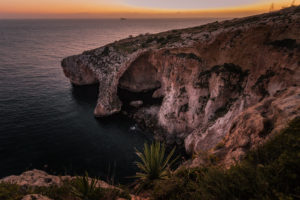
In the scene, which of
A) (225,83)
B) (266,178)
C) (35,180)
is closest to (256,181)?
(266,178)

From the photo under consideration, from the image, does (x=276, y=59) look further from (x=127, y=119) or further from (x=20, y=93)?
(x=20, y=93)

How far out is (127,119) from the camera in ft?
92.1

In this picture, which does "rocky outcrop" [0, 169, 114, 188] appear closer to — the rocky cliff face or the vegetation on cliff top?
the vegetation on cliff top

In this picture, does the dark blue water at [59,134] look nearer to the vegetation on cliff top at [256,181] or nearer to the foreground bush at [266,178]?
the vegetation on cliff top at [256,181]

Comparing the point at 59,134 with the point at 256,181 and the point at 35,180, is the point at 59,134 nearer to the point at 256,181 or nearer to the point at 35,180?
the point at 35,180

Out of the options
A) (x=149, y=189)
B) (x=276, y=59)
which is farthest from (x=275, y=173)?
(x=276, y=59)

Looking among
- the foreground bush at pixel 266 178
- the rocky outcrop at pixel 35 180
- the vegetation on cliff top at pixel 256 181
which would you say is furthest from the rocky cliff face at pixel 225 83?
the rocky outcrop at pixel 35 180

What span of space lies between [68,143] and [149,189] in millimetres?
18936

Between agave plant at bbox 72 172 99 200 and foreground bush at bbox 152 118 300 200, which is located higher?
foreground bush at bbox 152 118 300 200

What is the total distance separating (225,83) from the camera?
711 inches

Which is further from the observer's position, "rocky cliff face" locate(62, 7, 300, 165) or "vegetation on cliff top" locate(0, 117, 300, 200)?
"rocky cliff face" locate(62, 7, 300, 165)

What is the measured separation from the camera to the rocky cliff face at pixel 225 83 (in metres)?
8.84

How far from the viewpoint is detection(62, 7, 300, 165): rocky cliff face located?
348 inches

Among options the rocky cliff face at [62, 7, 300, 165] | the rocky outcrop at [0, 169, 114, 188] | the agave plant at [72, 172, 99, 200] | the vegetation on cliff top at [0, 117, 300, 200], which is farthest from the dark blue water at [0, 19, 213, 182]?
the vegetation on cliff top at [0, 117, 300, 200]
